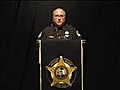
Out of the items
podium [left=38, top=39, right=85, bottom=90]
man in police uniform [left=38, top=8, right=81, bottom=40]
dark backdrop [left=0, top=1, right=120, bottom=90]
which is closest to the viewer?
podium [left=38, top=39, right=85, bottom=90]

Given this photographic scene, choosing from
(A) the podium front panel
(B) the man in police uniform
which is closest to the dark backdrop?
(B) the man in police uniform

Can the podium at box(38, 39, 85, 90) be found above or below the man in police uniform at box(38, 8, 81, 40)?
below

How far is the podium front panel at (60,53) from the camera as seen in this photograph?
321cm

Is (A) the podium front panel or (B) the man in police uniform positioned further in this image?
(B) the man in police uniform

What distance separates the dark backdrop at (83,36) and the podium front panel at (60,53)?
3.69 feet

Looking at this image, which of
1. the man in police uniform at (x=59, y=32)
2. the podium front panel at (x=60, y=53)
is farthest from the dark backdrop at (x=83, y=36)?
the podium front panel at (x=60, y=53)

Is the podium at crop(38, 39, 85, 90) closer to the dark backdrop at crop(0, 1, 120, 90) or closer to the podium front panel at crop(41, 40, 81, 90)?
the podium front panel at crop(41, 40, 81, 90)

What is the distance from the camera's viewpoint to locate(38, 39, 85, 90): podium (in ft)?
10.5

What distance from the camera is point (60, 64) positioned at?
3.22 m

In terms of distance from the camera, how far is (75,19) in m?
4.35

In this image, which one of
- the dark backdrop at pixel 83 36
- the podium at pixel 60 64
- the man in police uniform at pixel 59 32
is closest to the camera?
the podium at pixel 60 64

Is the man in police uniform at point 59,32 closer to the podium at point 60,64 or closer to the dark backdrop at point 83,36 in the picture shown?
the podium at point 60,64

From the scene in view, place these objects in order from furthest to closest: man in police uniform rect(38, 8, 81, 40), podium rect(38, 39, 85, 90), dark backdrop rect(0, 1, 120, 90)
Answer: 1. dark backdrop rect(0, 1, 120, 90)
2. man in police uniform rect(38, 8, 81, 40)
3. podium rect(38, 39, 85, 90)

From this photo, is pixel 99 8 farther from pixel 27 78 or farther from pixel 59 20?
pixel 27 78
